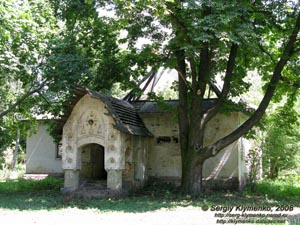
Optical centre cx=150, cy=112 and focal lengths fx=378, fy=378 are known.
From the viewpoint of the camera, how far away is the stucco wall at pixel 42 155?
1021 inches

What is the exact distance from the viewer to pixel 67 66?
1577cm

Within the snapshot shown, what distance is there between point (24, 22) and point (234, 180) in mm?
11738

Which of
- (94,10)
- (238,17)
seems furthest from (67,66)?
(238,17)

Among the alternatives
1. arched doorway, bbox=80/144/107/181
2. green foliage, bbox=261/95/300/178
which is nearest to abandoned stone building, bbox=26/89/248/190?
arched doorway, bbox=80/144/107/181

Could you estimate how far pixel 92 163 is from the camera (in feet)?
64.4

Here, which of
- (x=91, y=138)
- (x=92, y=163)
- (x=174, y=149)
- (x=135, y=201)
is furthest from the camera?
(x=92, y=163)

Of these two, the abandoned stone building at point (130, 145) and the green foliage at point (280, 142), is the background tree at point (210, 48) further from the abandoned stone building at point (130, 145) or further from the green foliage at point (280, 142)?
the abandoned stone building at point (130, 145)

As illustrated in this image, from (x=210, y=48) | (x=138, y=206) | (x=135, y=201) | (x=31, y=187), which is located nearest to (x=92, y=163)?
(x=31, y=187)

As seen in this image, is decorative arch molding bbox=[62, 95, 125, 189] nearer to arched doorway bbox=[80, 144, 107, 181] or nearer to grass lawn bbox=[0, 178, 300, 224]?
grass lawn bbox=[0, 178, 300, 224]

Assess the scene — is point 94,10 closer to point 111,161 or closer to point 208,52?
point 208,52

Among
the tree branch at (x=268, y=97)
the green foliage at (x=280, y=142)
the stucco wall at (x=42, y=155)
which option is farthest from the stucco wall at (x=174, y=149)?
the stucco wall at (x=42, y=155)

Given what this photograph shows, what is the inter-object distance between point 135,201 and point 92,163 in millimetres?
6171

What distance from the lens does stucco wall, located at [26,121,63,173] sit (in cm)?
2592

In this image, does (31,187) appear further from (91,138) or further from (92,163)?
(91,138)
